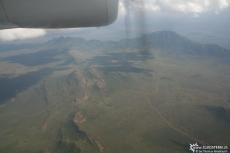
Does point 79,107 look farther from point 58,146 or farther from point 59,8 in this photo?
point 59,8

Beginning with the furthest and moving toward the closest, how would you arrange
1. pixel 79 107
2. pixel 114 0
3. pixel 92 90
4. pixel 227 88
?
pixel 92 90 < pixel 227 88 < pixel 79 107 < pixel 114 0

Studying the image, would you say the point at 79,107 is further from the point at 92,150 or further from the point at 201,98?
the point at 201,98

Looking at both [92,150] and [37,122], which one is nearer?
[92,150]

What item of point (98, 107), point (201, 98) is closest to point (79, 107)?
point (98, 107)

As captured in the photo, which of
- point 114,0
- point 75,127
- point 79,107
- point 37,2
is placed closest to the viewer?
point 37,2

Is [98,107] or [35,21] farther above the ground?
[35,21]

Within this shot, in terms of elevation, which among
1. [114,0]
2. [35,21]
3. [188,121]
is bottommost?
[188,121]
